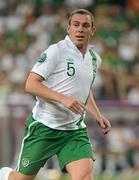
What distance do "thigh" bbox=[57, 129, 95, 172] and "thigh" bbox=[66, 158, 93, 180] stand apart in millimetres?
45

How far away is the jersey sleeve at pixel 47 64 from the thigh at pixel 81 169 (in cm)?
84

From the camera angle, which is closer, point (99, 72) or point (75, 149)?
point (75, 149)

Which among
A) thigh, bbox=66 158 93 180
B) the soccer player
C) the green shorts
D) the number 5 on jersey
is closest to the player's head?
the soccer player

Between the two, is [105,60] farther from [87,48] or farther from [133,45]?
[87,48]

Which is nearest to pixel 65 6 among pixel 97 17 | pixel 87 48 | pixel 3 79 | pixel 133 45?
pixel 97 17

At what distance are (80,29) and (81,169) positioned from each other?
130 centimetres

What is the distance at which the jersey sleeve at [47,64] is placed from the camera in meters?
7.25

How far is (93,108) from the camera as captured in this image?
25.6ft

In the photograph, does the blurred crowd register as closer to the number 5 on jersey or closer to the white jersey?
the white jersey

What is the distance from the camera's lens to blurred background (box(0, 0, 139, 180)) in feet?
40.2

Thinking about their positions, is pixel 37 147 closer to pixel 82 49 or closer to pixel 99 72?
pixel 82 49

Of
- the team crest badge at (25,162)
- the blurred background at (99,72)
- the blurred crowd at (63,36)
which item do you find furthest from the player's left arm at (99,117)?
the blurred crowd at (63,36)

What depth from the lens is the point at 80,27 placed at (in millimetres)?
7430

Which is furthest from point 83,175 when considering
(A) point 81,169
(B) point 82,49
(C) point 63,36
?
(C) point 63,36
